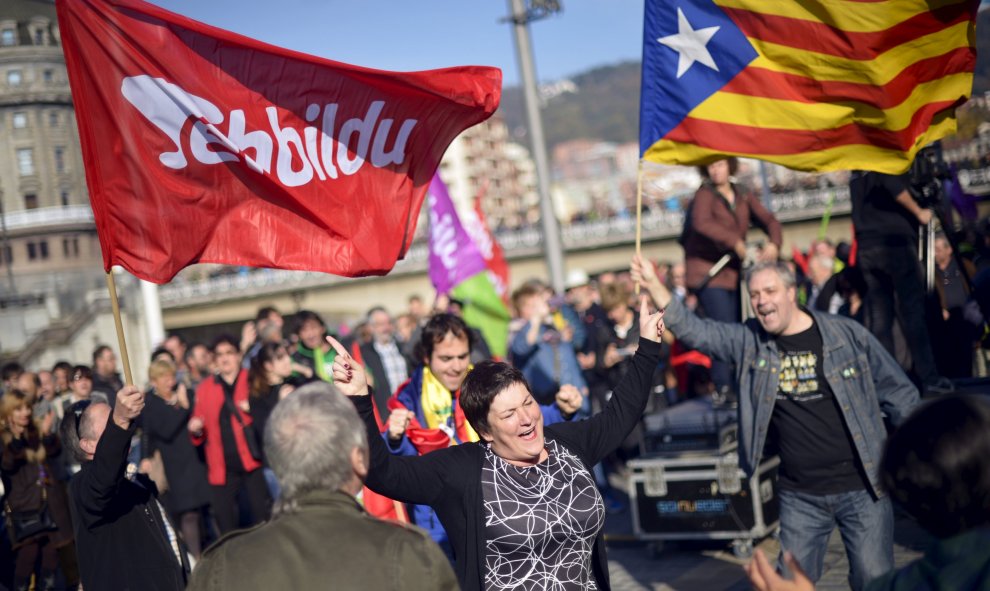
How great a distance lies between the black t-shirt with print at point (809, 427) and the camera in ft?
17.2

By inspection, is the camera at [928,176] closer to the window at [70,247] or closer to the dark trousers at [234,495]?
the dark trousers at [234,495]

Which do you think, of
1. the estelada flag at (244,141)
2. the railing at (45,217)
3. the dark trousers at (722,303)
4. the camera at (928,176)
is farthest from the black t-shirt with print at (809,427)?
the railing at (45,217)

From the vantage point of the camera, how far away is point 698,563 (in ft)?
25.7

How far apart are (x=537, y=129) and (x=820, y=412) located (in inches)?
482

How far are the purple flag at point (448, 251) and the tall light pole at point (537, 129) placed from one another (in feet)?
8.26

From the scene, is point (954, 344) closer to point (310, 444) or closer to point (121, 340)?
point (121, 340)

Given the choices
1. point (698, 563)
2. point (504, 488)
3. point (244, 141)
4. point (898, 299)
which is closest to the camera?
point (504, 488)

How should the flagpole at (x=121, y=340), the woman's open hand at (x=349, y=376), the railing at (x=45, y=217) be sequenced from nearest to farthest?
the woman's open hand at (x=349, y=376) < the flagpole at (x=121, y=340) < the railing at (x=45, y=217)

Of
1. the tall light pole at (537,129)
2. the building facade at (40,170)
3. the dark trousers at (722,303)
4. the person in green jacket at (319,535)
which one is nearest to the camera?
the person in green jacket at (319,535)

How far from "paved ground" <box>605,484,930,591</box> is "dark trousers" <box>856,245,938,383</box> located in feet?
3.81

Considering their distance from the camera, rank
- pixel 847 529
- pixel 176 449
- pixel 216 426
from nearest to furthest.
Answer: pixel 847 529
pixel 216 426
pixel 176 449

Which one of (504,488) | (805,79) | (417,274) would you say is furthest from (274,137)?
(417,274)

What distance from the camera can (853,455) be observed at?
5227mm

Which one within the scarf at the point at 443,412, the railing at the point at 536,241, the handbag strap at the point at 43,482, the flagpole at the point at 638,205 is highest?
the railing at the point at 536,241
